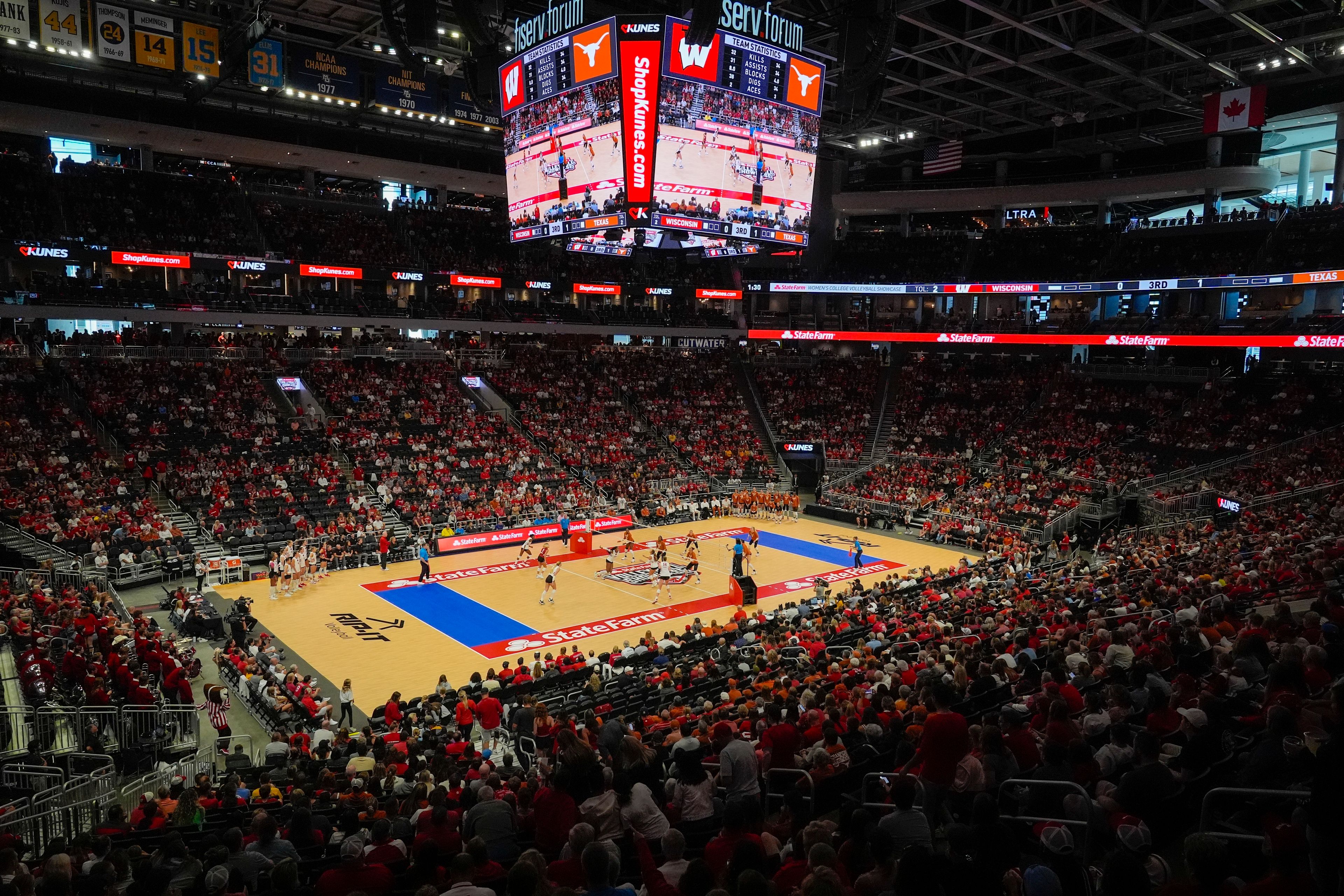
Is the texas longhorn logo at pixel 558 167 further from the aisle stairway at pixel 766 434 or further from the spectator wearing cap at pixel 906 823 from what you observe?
the aisle stairway at pixel 766 434

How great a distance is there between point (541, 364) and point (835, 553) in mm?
20739

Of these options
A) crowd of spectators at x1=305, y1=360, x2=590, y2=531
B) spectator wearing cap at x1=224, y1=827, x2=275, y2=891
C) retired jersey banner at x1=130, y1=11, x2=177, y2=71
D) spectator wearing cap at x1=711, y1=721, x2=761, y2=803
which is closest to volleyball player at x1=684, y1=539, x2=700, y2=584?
crowd of spectators at x1=305, y1=360, x2=590, y2=531

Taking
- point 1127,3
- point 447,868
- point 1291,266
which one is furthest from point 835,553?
point 447,868

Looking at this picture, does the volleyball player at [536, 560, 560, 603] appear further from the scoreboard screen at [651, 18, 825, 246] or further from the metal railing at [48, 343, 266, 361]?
the metal railing at [48, 343, 266, 361]

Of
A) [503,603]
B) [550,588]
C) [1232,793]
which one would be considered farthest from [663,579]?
[1232,793]

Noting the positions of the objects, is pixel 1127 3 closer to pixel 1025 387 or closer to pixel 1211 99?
pixel 1211 99

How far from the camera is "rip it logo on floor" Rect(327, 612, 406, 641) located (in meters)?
21.4

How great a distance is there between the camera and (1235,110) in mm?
34031

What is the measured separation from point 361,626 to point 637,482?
1785cm

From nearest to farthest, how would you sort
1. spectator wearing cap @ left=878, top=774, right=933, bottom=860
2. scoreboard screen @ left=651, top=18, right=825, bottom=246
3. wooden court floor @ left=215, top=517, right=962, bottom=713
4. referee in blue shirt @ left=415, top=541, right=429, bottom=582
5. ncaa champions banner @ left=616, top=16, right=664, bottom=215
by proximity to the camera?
spectator wearing cap @ left=878, top=774, right=933, bottom=860 < wooden court floor @ left=215, top=517, right=962, bottom=713 < ncaa champions banner @ left=616, top=16, right=664, bottom=215 < scoreboard screen @ left=651, top=18, right=825, bottom=246 < referee in blue shirt @ left=415, top=541, right=429, bottom=582

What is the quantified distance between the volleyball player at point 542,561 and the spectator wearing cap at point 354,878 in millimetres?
20956

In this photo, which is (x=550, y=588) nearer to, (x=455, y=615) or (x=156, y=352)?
(x=455, y=615)

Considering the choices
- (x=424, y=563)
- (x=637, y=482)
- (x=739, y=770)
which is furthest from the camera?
(x=637, y=482)

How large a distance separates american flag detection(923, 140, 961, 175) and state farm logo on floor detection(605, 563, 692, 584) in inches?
1128
